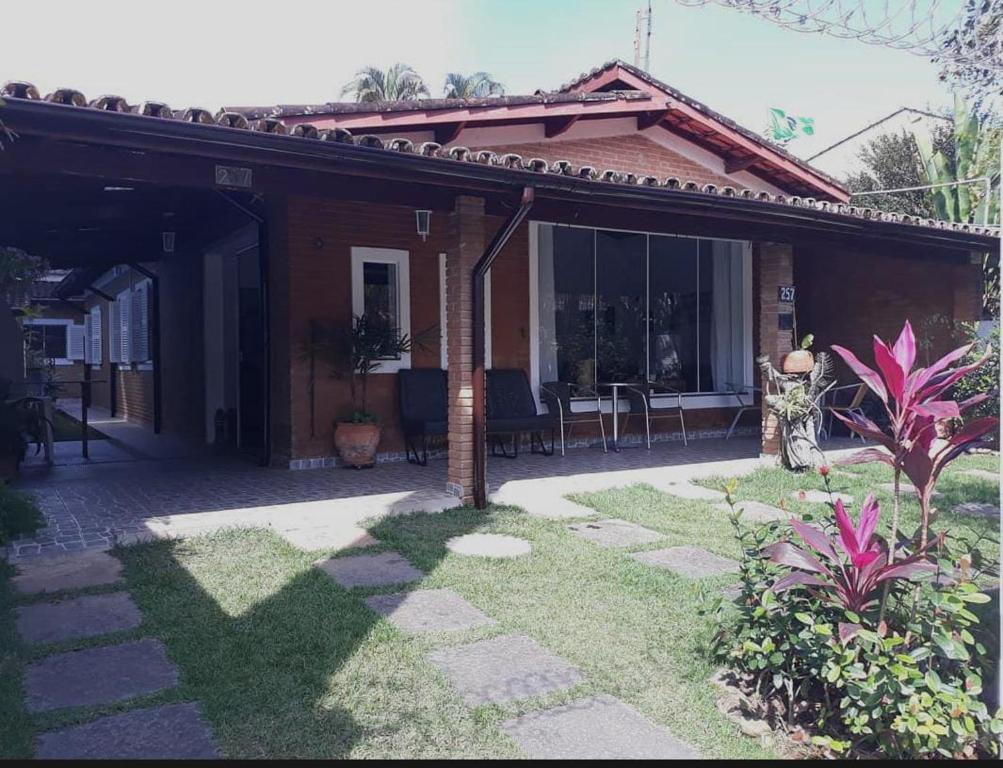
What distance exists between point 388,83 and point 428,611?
30.8 metres

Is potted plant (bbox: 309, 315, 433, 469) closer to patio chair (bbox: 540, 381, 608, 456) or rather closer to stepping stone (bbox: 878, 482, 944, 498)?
patio chair (bbox: 540, 381, 608, 456)

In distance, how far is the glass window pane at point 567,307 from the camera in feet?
32.2

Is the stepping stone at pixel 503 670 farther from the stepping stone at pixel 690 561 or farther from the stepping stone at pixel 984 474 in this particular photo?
the stepping stone at pixel 984 474

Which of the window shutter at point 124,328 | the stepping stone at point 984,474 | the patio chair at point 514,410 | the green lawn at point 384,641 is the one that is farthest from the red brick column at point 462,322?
the window shutter at point 124,328

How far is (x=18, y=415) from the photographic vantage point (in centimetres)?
779

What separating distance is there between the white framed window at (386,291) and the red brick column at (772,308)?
396 cm

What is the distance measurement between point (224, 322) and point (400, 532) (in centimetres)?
649

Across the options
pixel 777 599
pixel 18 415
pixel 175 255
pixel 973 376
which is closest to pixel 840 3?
pixel 777 599

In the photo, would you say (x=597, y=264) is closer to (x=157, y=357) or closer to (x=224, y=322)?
(x=224, y=322)

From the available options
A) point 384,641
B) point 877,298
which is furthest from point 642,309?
point 384,641

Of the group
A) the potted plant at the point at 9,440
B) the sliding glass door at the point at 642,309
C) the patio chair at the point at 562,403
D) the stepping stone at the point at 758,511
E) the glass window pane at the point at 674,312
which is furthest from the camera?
the glass window pane at the point at 674,312

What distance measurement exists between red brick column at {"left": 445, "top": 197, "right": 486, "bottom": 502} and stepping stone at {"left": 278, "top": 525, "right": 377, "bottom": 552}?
1115 millimetres

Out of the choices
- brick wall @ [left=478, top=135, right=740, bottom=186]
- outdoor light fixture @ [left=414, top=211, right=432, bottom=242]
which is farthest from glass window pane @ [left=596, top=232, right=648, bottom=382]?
outdoor light fixture @ [left=414, top=211, right=432, bottom=242]

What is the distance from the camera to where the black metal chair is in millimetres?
10055
